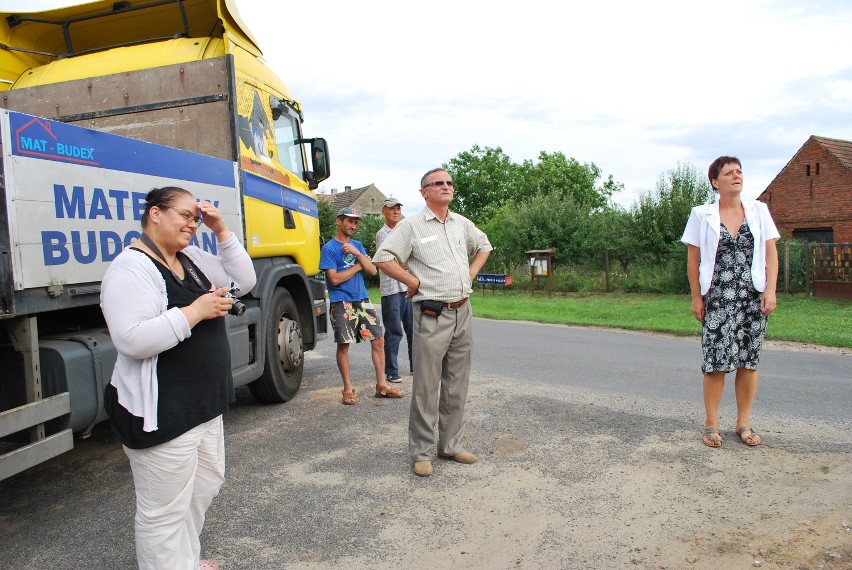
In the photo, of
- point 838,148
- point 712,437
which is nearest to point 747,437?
point 712,437

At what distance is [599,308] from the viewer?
55.8ft

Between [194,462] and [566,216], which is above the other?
[566,216]

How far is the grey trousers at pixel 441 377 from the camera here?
4.51 metres

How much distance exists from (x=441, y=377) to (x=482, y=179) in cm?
5530

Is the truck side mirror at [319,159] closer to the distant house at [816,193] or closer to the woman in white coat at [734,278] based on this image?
the woman in white coat at [734,278]

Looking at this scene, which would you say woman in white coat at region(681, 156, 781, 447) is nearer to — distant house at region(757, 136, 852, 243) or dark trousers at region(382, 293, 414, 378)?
dark trousers at region(382, 293, 414, 378)

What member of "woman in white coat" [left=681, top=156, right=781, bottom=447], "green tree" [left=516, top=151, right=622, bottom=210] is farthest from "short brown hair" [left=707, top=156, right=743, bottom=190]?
"green tree" [left=516, top=151, right=622, bottom=210]

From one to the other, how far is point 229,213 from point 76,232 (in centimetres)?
163

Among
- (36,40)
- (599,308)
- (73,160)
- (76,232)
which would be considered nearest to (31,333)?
(76,232)

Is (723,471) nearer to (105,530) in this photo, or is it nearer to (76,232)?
(105,530)

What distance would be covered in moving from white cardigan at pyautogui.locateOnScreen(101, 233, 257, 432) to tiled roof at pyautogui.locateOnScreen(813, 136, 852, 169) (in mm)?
27384

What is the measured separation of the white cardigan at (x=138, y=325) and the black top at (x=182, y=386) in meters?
0.04

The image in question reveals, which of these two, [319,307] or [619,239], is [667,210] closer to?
[619,239]

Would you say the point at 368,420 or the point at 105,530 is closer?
the point at 105,530
